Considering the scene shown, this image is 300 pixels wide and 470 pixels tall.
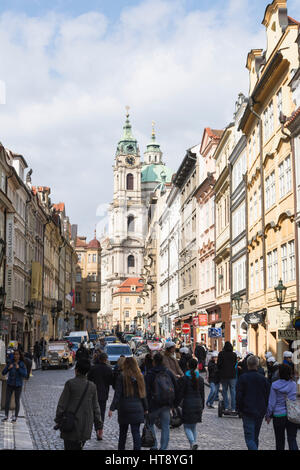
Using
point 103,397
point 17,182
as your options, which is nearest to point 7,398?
point 103,397

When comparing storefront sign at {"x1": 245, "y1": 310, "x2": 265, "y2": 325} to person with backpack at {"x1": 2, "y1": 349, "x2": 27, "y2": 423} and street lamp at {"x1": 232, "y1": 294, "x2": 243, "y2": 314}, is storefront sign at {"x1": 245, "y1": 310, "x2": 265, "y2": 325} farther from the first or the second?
person with backpack at {"x1": 2, "y1": 349, "x2": 27, "y2": 423}

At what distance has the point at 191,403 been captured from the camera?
11.7 meters

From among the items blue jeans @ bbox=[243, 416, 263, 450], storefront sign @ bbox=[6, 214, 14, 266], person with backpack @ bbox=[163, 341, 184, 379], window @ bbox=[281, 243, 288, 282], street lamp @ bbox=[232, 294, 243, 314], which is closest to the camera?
blue jeans @ bbox=[243, 416, 263, 450]

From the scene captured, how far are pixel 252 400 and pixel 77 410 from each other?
2972mm

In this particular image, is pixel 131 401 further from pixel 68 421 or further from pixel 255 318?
pixel 255 318

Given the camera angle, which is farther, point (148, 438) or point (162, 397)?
point (148, 438)

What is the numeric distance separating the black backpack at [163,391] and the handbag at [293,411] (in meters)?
2.05

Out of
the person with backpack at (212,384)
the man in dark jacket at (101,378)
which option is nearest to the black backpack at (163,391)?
the man in dark jacket at (101,378)

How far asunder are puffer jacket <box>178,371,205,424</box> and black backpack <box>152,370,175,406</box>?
16 cm

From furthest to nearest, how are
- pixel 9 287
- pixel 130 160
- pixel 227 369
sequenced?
1. pixel 130 160
2. pixel 9 287
3. pixel 227 369

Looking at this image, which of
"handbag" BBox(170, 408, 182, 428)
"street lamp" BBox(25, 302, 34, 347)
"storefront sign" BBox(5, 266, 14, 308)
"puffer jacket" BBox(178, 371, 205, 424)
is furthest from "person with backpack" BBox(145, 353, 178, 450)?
"street lamp" BBox(25, 302, 34, 347)

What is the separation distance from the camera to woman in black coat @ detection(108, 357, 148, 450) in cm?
1065

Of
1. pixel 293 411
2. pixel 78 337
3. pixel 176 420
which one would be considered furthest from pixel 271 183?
pixel 78 337

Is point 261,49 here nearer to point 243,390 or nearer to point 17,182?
point 17,182
